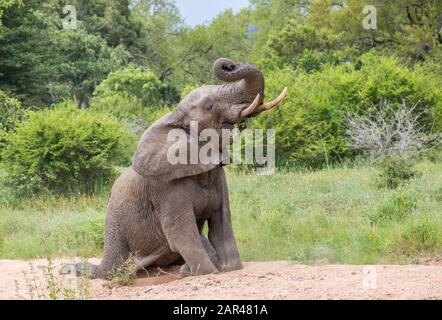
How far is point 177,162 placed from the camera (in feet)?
28.1

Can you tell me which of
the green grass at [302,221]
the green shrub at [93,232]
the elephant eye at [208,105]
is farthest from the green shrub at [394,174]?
the elephant eye at [208,105]

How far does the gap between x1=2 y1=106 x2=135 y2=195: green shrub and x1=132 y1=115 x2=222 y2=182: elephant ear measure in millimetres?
9030

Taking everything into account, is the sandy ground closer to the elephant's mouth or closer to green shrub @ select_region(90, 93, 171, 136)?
the elephant's mouth

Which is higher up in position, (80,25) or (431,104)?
(80,25)

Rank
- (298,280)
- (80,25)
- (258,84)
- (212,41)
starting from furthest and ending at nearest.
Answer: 1. (212,41)
2. (80,25)
3. (258,84)
4. (298,280)

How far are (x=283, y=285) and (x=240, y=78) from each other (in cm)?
212

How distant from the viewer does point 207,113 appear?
28.4ft

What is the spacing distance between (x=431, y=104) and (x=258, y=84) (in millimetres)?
15963

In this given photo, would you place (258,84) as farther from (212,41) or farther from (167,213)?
(212,41)

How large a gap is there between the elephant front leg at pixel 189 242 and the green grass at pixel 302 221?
155 cm

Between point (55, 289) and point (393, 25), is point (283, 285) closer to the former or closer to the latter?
point (55, 289)

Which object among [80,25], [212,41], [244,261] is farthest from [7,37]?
[212,41]

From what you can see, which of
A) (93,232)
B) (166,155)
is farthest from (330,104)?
(166,155)

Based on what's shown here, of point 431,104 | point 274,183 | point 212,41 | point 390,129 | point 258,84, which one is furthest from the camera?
point 212,41
